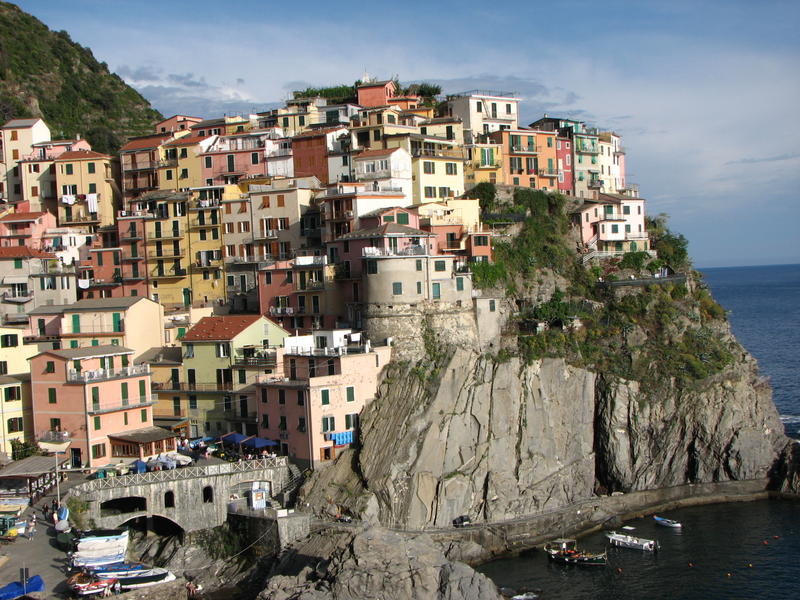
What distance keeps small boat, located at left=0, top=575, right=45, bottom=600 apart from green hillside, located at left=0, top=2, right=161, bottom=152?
76.8 meters

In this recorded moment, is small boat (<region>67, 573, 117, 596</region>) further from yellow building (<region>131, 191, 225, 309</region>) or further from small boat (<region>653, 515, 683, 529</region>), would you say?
small boat (<region>653, 515, 683, 529</region>)

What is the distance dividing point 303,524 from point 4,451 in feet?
68.3

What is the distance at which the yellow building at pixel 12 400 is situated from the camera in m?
61.3

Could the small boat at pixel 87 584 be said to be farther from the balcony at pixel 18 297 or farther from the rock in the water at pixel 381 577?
the balcony at pixel 18 297

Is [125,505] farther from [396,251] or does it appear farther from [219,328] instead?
[396,251]

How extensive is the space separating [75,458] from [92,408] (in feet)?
10.5

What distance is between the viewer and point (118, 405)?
61.2 meters

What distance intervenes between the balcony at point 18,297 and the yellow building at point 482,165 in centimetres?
3750

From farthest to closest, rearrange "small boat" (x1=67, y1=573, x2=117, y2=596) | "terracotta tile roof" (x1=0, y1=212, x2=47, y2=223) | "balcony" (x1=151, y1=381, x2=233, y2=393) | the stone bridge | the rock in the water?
1. "terracotta tile roof" (x1=0, y1=212, x2=47, y2=223)
2. "balcony" (x1=151, y1=381, x2=233, y2=393)
3. the stone bridge
4. "small boat" (x1=67, y1=573, x2=117, y2=596)
5. the rock in the water

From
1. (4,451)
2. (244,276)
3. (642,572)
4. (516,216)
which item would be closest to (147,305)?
(244,276)

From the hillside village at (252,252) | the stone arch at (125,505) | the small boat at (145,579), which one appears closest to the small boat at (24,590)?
the small boat at (145,579)

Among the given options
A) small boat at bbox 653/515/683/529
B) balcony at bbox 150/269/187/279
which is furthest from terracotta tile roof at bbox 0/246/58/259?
small boat at bbox 653/515/683/529

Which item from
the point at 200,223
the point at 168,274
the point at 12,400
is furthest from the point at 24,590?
the point at 200,223

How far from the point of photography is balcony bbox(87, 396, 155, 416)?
59884 mm
